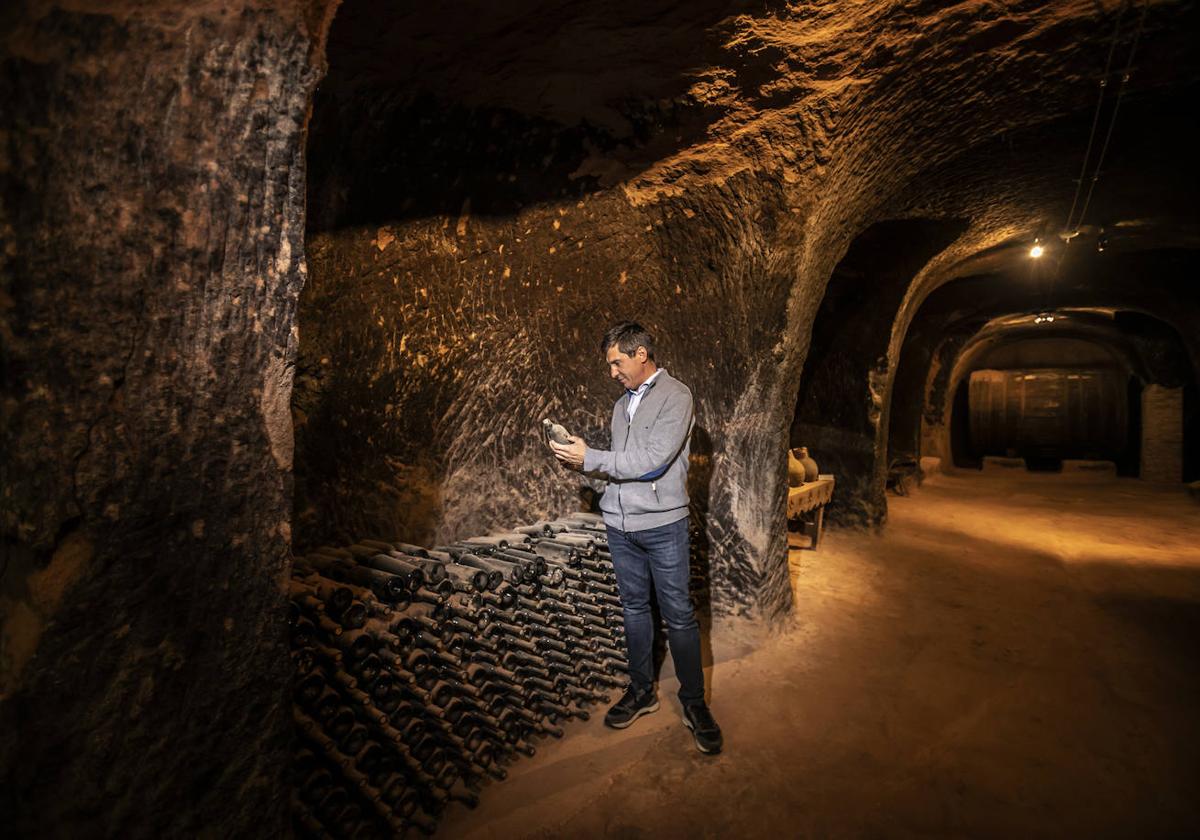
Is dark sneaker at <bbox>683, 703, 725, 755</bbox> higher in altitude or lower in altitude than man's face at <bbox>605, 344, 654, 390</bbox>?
lower

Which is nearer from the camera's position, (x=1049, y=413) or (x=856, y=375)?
(x=856, y=375)

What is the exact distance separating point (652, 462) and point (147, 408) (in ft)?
5.75

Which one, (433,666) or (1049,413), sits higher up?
(1049,413)

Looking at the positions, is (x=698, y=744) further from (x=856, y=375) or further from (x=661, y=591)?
(x=856, y=375)

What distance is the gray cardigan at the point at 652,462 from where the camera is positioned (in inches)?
99.0

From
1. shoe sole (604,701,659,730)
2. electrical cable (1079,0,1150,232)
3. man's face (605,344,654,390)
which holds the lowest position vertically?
shoe sole (604,701,659,730)

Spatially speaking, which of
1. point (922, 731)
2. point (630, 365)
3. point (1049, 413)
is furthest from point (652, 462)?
point (1049, 413)

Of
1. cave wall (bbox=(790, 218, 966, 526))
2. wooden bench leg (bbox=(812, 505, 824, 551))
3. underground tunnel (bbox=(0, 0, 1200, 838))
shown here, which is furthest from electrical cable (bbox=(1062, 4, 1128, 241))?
wooden bench leg (bbox=(812, 505, 824, 551))

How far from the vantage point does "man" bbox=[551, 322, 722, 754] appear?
8.38ft

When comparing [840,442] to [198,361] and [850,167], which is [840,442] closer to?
[850,167]

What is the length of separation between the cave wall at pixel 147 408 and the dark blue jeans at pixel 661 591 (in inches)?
59.5

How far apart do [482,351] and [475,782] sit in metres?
2.34

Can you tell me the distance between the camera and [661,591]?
266cm

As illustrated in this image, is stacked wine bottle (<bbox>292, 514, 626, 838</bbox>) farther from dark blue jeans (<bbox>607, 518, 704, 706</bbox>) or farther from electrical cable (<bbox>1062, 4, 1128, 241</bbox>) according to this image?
electrical cable (<bbox>1062, 4, 1128, 241</bbox>)
